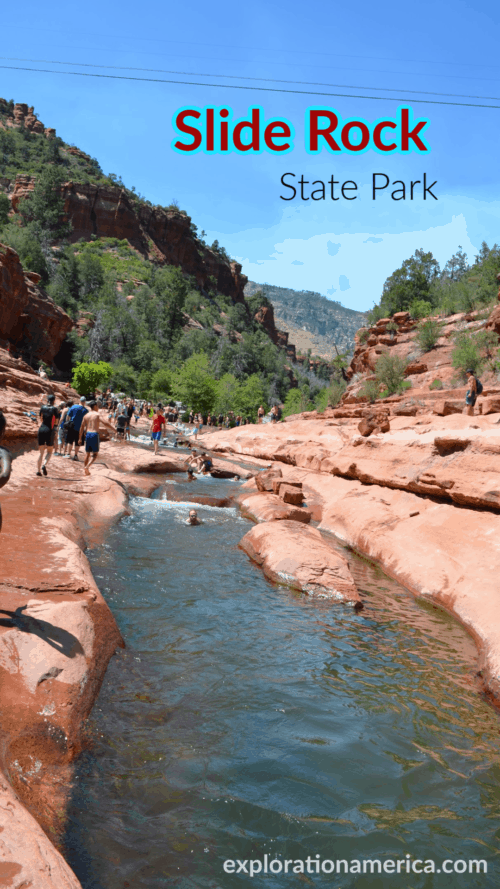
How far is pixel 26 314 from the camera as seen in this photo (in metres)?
→ 36.9

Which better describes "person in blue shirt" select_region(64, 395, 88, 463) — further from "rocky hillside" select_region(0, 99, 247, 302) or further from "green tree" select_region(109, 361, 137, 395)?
"rocky hillside" select_region(0, 99, 247, 302)

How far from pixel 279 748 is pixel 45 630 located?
7.32 ft

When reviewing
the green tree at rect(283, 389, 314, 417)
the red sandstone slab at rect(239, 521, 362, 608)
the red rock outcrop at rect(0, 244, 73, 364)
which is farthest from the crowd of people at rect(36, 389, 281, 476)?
the green tree at rect(283, 389, 314, 417)

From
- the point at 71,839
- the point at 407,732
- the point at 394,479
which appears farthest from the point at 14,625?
the point at 394,479

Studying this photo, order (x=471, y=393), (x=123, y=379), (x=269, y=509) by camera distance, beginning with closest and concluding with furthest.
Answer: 1. (x=269, y=509)
2. (x=471, y=393)
3. (x=123, y=379)

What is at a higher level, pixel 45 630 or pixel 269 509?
pixel 45 630

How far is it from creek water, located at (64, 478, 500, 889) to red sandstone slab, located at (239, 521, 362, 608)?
1.38ft

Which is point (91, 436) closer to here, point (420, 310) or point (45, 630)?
point (45, 630)

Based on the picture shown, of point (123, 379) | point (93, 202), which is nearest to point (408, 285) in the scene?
point (123, 379)

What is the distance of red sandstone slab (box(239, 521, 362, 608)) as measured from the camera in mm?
7836

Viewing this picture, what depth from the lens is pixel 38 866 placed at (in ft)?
7.10

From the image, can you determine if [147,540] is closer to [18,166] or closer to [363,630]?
[363,630]

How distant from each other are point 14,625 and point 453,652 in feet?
16.7

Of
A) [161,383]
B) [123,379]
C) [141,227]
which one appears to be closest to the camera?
[161,383]
